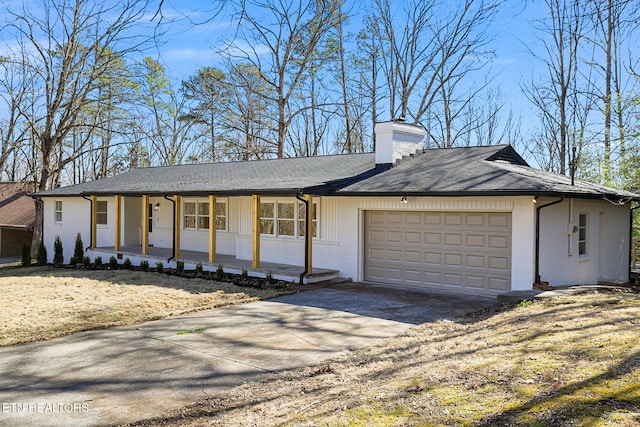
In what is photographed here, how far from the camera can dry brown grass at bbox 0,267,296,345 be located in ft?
27.8

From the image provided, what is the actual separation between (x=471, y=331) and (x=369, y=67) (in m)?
23.3

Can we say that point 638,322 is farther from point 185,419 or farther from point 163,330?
point 163,330

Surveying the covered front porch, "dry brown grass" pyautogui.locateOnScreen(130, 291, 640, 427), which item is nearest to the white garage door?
the covered front porch

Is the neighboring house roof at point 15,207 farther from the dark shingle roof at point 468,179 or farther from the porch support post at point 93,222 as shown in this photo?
the dark shingle roof at point 468,179

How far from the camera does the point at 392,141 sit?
1434cm

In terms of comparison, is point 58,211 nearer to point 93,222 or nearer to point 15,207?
point 93,222

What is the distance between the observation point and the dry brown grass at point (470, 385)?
12.8 ft

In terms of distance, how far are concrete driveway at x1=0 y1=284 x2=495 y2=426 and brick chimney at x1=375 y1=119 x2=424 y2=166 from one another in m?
5.14

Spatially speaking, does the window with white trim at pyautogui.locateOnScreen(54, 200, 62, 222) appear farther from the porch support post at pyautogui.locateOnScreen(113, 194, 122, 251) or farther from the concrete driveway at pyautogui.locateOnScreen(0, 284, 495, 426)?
the concrete driveway at pyautogui.locateOnScreen(0, 284, 495, 426)

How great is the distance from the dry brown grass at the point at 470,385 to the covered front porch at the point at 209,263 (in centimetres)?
601

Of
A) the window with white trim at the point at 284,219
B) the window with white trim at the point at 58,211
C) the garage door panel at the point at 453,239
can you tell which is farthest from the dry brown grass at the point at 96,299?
the window with white trim at the point at 58,211

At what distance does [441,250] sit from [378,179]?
102 inches

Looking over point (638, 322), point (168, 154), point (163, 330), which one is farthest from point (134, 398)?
point (168, 154)

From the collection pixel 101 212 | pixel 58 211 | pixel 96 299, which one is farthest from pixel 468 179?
pixel 58 211
